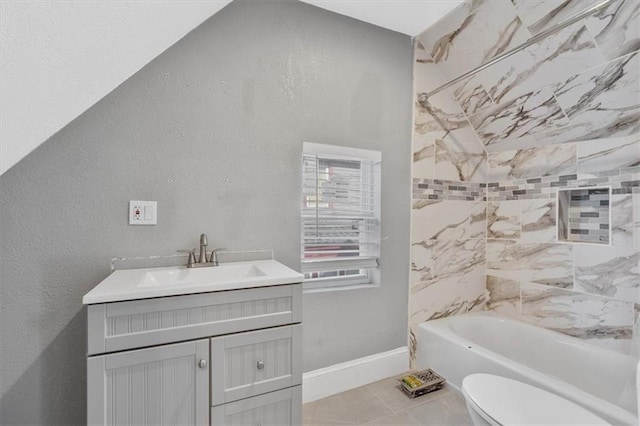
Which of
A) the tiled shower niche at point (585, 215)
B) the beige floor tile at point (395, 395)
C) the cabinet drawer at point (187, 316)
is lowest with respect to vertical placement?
the beige floor tile at point (395, 395)

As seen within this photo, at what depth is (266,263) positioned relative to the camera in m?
1.78

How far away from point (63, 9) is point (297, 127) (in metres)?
1.34

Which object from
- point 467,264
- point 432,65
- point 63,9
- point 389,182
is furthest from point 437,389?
point 63,9

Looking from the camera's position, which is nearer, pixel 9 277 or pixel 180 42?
pixel 9 277

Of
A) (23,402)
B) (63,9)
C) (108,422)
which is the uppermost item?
(63,9)

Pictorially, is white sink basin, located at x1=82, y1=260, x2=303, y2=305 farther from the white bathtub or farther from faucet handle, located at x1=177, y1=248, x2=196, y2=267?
the white bathtub

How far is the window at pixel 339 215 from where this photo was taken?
6.62ft

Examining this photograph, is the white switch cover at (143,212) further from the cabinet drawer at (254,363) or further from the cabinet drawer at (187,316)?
the cabinet drawer at (254,363)

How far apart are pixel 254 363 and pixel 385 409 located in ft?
3.36

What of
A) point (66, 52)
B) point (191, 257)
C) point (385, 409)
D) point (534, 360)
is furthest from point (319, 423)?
point (66, 52)

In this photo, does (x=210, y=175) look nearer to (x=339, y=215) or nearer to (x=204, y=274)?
(x=204, y=274)

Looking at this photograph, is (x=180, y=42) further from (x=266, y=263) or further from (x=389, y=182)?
(x=389, y=182)

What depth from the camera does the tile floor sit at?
5.82 ft

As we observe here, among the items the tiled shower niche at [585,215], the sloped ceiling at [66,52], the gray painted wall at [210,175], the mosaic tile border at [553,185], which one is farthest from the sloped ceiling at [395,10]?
the tiled shower niche at [585,215]
